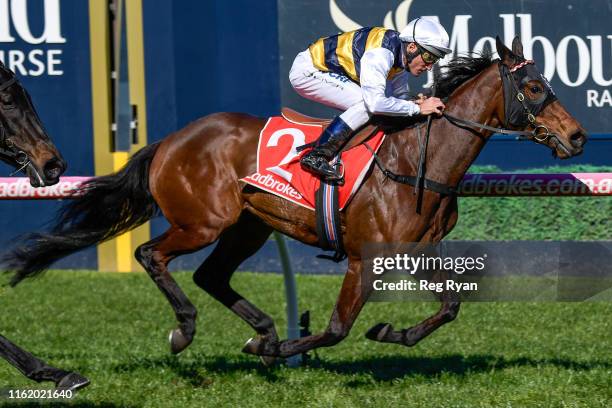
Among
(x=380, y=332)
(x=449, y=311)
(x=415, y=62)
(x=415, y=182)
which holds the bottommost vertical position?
(x=380, y=332)

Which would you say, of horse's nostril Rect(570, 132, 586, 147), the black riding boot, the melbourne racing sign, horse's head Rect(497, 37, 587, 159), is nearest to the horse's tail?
the black riding boot

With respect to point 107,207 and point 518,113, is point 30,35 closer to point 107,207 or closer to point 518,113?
point 107,207

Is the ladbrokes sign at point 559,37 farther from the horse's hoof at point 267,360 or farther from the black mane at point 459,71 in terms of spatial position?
the horse's hoof at point 267,360

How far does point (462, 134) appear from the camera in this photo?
5805mm

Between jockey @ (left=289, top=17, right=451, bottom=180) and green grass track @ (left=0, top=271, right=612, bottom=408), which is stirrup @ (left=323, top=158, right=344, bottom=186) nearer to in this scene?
jockey @ (left=289, top=17, right=451, bottom=180)

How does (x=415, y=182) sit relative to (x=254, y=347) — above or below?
above

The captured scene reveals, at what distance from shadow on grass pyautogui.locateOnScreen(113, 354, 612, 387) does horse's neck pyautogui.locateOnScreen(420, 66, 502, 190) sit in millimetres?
1237

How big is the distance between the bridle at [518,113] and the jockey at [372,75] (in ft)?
0.78

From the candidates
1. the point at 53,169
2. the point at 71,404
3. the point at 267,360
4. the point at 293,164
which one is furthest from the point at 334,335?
→ the point at 53,169

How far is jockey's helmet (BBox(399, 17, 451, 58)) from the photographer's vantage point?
5.76 meters

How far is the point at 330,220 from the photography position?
5.83 metres

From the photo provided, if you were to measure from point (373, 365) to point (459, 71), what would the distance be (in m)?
1.87

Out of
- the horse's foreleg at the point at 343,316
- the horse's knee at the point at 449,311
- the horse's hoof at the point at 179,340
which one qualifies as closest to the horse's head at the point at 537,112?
the horse's knee at the point at 449,311

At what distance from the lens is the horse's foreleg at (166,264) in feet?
20.2
